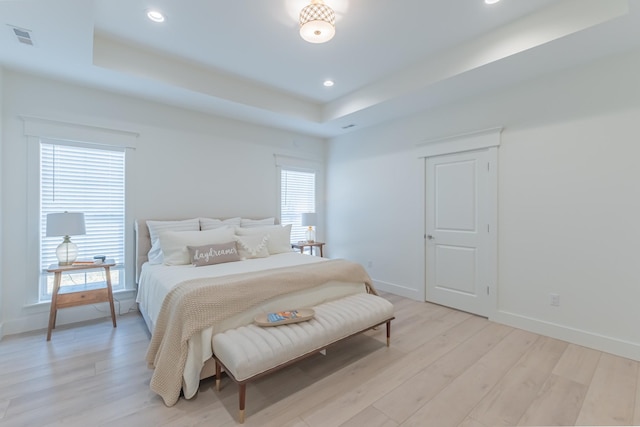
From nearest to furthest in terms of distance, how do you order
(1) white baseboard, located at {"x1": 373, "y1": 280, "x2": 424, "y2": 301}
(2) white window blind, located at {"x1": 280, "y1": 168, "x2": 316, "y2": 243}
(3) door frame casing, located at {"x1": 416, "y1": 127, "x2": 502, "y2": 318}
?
1. (3) door frame casing, located at {"x1": 416, "y1": 127, "x2": 502, "y2": 318}
2. (1) white baseboard, located at {"x1": 373, "y1": 280, "x2": 424, "y2": 301}
3. (2) white window blind, located at {"x1": 280, "y1": 168, "x2": 316, "y2": 243}

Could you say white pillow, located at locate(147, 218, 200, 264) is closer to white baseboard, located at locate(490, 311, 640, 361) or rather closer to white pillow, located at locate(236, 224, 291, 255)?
white pillow, located at locate(236, 224, 291, 255)

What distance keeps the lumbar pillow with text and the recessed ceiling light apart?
87.0 inches

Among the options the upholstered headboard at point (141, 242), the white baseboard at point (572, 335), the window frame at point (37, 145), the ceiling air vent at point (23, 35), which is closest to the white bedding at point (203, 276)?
the upholstered headboard at point (141, 242)

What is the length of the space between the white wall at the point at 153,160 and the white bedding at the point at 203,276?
1049 mm

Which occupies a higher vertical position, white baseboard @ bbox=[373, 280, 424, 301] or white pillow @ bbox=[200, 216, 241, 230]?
white pillow @ bbox=[200, 216, 241, 230]

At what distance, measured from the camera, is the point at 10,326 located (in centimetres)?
291

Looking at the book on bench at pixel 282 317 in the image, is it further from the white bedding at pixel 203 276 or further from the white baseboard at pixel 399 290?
the white baseboard at pixel 399 290

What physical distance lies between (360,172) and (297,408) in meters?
3.75

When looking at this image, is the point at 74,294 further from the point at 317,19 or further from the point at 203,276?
the point at 317,19

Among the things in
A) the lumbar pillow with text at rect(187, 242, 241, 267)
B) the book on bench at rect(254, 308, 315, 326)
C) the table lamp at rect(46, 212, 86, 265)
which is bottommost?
the book on bench at rect(254, 308, 315, 326)

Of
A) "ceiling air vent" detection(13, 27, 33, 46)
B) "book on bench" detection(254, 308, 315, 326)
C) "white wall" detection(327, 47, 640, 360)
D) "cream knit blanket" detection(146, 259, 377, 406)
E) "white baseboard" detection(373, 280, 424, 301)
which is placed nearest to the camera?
"cream knit blanket" detection(146, 259, 377, 406)

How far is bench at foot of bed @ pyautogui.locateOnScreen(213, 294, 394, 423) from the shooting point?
1778 millimetres

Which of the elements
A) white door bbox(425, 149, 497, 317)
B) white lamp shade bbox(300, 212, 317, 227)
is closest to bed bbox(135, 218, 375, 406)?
white lamp shade bbox(300, 212, 317, 227)

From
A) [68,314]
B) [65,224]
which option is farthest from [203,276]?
[68,314]
